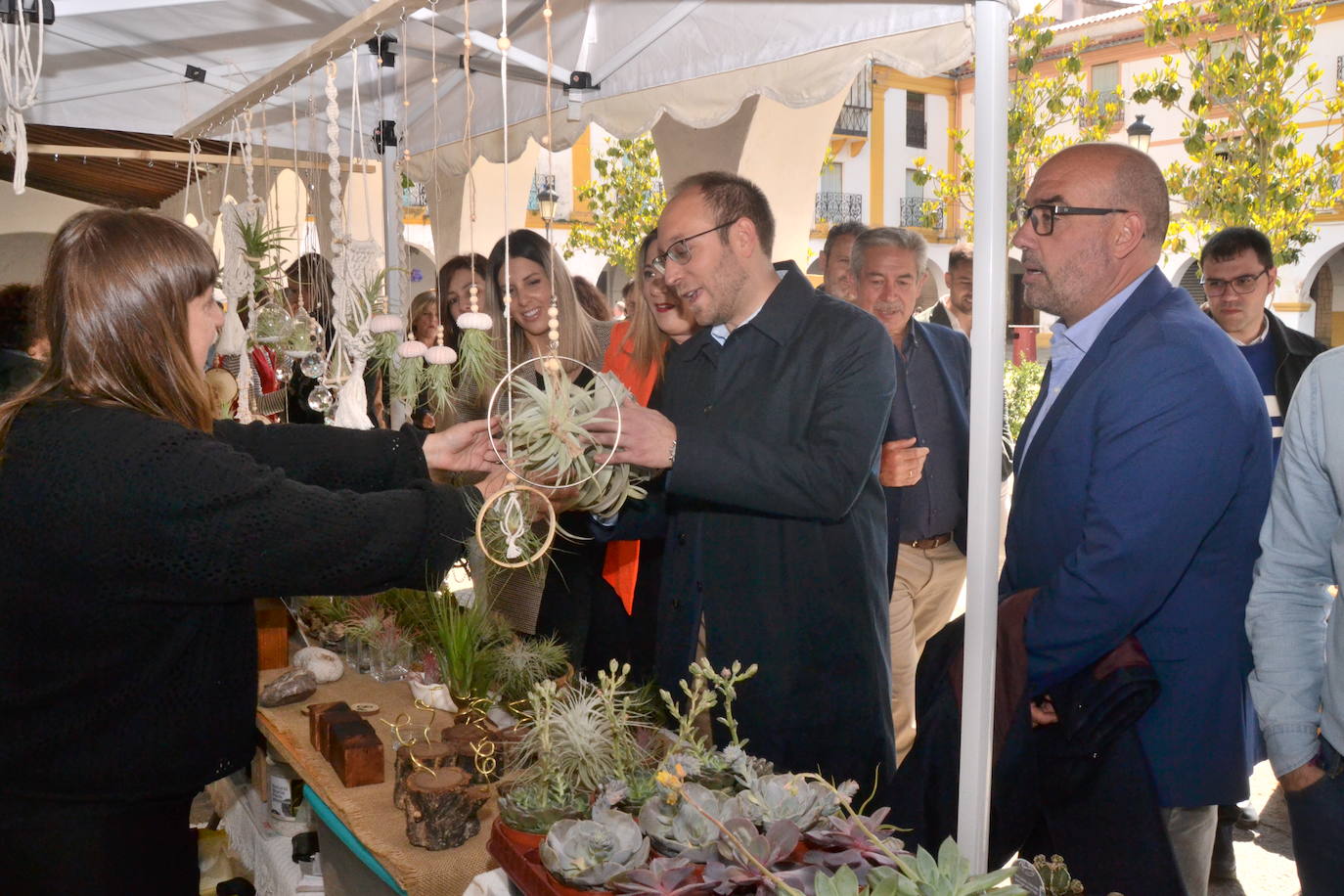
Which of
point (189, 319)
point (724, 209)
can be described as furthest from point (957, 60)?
point (189, 319)

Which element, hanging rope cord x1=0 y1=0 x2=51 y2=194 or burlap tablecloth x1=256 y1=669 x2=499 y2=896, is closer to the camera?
burlap tablecloth x1=256 y1=669 x2=499 y2=896

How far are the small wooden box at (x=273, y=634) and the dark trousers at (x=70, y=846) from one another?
122 centimetres

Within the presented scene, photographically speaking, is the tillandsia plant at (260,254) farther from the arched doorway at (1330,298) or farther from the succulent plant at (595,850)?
the arched doorway at (1330,298)

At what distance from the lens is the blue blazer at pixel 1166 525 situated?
6.18ft

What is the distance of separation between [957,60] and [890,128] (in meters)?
28.7

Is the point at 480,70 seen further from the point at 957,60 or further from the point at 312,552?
the point at 312,552

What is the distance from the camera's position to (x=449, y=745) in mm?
2104

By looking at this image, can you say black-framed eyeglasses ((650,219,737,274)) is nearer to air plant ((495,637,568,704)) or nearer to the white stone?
air plant ((495,637,568,704))

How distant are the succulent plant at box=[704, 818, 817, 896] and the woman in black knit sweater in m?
0.71

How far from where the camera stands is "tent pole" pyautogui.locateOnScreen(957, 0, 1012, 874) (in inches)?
69.4

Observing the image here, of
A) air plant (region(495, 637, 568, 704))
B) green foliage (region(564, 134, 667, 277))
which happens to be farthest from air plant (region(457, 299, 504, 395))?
green foliage (region(564, 134, 667, 277))

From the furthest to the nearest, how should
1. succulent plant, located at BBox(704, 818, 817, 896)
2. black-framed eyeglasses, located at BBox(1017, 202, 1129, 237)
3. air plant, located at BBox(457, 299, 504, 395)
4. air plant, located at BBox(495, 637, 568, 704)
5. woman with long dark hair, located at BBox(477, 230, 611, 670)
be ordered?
woman with long dark hair, located at BBox(477, 230, 611, 670) < air plant, located at BBox(457, 299, 504, 395) < air plant, located at BBox(495, 637, 568, 704) < black-framed eyeglasses, located at BBox(1017, 202, 1129, 237) < succulent plant, located at BBox(704, 818, 817, 896)

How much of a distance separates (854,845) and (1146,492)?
0.89m

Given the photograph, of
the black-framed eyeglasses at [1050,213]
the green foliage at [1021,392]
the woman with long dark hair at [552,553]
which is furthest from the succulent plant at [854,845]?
the green foliage at [1021,392]
